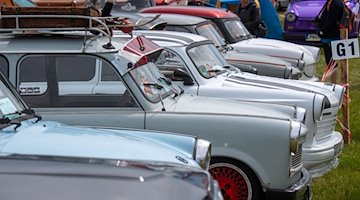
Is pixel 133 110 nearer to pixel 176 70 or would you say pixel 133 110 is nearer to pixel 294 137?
pixel 294 137

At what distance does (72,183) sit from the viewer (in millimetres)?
3008

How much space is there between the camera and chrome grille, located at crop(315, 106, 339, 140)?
7996 mm

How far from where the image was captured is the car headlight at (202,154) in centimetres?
430

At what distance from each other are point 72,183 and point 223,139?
10.7 feet

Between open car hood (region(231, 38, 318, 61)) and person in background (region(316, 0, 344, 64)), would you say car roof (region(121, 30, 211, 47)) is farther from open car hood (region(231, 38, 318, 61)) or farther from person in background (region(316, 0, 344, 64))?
person in background (region(316, 0, 344, 64))

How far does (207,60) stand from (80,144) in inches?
206

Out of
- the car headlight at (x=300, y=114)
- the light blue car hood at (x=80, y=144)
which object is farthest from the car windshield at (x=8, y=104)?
the car headlight at (x=300, y=114)

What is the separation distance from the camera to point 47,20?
6.36 m

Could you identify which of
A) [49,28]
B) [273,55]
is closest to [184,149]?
[49,28]

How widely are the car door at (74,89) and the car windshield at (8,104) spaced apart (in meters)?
1.28

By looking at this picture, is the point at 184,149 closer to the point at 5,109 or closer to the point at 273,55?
the point at 5,109

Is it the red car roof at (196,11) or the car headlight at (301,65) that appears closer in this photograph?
the car headlight at (301,65)

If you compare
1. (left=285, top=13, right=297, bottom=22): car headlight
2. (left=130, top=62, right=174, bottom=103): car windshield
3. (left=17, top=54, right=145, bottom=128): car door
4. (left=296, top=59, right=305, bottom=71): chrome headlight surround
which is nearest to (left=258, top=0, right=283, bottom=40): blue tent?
(left=285, top=13, right=297, bottom=22): car headlight

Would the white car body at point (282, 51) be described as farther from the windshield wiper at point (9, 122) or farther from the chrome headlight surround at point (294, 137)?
the windshield wiper at point (9, 122)
